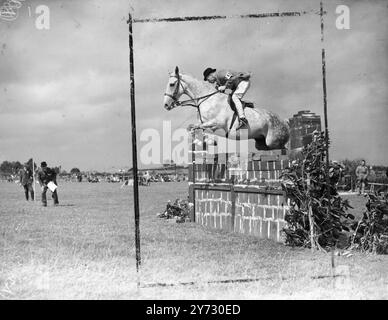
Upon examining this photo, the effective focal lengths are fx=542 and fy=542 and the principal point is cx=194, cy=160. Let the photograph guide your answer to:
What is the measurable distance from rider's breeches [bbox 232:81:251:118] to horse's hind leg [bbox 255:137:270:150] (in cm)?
103

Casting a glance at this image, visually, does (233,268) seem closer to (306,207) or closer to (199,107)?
(306,207)

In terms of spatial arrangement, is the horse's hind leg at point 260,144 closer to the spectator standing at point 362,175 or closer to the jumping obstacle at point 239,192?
the jumping obstacle at point 239,192

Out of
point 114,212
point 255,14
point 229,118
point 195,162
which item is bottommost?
point 114,212

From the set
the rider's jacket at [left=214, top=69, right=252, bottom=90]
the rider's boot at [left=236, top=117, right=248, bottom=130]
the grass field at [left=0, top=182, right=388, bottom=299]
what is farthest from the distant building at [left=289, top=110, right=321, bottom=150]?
the rider's boot at [left=236, top=117, right=248, bottom=130]

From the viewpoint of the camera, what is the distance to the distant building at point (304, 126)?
852cm

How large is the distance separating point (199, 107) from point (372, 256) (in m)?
4.89

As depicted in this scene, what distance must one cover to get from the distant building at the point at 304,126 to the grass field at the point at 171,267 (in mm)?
1693

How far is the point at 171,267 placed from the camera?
6.54 metres

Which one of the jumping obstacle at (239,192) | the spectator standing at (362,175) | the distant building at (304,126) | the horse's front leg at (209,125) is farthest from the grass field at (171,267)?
the spectator standing at (362,175)

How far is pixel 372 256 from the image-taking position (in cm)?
758

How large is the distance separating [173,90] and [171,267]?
4981mm

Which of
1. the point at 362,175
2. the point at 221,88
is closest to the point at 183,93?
the point at 221,88

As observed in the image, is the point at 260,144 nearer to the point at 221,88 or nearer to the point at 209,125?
the point at 209,125
